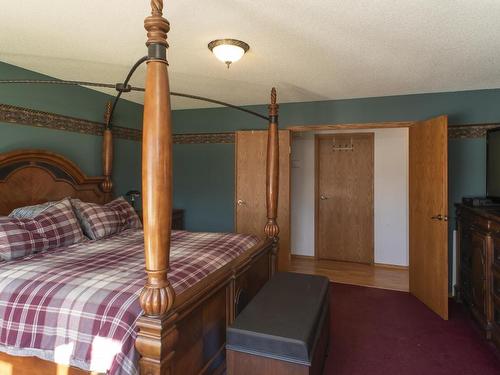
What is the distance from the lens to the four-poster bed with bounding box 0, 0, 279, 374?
4.42 ft

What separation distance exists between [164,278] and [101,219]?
1.87m

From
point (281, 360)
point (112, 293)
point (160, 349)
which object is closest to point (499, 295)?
point (281, 360)

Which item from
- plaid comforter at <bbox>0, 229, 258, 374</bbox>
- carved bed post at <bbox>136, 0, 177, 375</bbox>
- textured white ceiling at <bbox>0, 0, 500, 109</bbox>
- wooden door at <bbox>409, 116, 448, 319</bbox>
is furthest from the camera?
wooden door at <bbox>409, 116, 448, 319</bbox>

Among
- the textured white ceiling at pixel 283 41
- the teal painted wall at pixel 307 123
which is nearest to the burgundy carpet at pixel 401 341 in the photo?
the teal painted wall at pixel 307 123

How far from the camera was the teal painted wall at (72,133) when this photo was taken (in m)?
3.04

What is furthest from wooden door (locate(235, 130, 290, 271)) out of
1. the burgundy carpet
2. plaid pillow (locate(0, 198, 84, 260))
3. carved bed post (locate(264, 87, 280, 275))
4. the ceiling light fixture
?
plaid pillow (locate(0, 198, 84, 260))

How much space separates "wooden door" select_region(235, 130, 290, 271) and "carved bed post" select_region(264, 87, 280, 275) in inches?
51.5

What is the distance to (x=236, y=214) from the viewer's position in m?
4.55

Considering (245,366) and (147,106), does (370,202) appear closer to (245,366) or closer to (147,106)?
(245,366)

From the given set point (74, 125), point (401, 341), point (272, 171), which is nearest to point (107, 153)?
point (74, 125)

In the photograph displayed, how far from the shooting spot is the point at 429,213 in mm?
3434

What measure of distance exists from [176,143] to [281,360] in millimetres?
3812

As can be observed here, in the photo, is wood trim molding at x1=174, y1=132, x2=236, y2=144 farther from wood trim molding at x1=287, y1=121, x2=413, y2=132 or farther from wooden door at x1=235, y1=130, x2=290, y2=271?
wood trim molding at x1=287, y1=121, x2=413, y2=132

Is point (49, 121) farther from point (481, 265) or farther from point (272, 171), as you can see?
point (481, 265)
